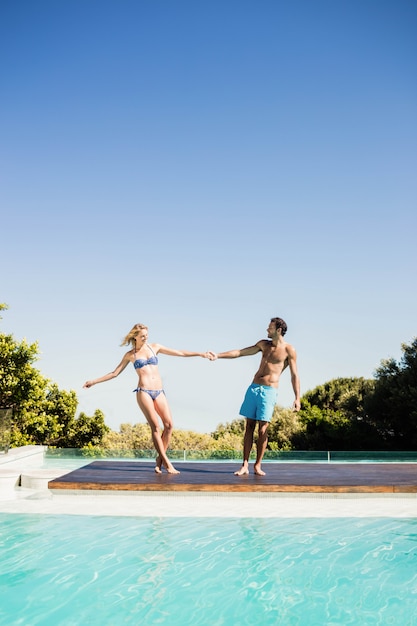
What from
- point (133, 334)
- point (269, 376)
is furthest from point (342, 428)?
point (133, 334)

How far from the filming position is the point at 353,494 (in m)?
6.68

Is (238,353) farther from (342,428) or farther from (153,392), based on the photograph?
(342,428)

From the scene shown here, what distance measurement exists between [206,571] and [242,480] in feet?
8.83

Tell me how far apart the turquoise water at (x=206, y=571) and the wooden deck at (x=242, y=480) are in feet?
1.83

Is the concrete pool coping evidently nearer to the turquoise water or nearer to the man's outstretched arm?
the turquoise water

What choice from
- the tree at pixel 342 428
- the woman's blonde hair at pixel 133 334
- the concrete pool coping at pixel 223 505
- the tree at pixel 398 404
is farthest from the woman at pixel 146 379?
the tree at pixel 342 428

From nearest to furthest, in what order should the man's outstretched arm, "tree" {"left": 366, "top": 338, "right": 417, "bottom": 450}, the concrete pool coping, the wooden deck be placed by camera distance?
the concrete pool coping → the wooden deck → the man's outstretched arm → "tree" {"left": 366, "top": 338, "right": 417, "bottom": 450}

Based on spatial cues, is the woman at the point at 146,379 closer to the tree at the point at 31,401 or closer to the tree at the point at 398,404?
the tree at the point at 31,401

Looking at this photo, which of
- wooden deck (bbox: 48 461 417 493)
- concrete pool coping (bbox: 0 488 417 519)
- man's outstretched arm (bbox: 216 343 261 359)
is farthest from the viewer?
man's outstretched arm (bbox: 216 343 261 359)

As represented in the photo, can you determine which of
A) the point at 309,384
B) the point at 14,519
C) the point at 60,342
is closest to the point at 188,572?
the point at 14,519

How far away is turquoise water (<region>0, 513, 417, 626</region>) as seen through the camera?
3.64 meters

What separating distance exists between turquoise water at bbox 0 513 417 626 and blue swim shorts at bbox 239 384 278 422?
60.3 inches

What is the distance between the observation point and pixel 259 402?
741 cm

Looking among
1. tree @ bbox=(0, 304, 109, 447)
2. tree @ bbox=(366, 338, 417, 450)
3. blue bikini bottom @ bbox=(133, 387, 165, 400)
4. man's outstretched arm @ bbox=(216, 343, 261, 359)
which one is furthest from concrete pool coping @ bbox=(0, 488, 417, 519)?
tree @ bbox=(366, 338, 417, 450)
